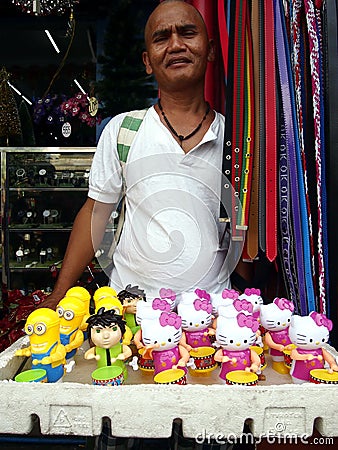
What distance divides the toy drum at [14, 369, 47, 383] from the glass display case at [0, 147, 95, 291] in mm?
2542

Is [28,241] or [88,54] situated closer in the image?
[28,241]

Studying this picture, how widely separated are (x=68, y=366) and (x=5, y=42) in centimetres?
363

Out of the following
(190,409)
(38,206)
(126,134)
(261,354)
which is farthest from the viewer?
(38,206)

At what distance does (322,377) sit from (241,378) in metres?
0.14

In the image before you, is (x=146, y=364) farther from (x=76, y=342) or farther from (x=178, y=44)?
(x=178, y=44)

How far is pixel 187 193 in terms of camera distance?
1.30 meters

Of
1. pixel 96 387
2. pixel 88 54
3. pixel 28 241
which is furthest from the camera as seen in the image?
pixel 88 54

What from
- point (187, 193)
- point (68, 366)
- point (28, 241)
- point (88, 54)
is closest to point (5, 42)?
point (88, 54)

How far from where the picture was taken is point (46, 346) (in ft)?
2.97

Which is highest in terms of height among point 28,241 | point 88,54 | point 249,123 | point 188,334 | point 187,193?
point 88,54

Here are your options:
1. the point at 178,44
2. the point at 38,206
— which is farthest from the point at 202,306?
the point at 38,206

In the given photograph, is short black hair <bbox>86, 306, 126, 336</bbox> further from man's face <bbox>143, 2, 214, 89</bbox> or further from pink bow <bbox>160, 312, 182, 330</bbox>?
man's face <bbox>143, 2, 214, 89</bbox>

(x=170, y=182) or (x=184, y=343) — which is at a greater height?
(x=170, y=182)

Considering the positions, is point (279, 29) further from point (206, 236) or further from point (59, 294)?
point (59, 294)
